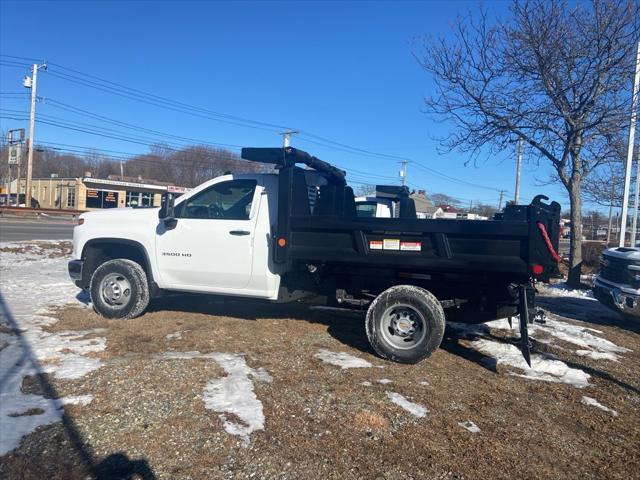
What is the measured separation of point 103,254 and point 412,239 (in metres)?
4.42

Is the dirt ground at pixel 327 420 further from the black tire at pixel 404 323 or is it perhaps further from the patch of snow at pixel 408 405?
the black tire at pixel 404 323

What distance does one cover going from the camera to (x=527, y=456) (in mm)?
3652

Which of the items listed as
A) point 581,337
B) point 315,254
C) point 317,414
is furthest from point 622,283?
point 317,414

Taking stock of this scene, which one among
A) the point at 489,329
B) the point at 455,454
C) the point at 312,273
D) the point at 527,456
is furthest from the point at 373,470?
the point at 489,329

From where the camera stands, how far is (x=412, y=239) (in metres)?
5.59

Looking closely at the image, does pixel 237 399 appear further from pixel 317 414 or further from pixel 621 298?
pixel 621 298

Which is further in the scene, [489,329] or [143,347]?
[489,329]

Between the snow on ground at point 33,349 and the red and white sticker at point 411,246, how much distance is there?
3.30 meters

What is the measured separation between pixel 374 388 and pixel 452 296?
158cm

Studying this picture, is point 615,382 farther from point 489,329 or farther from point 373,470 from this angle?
point 373,470

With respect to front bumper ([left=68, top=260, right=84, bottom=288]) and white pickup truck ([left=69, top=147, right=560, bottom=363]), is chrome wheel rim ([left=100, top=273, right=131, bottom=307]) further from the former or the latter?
front bumper ([left=68, top=260, right=84, bottom=288])

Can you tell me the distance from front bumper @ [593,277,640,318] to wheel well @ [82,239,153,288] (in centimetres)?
699

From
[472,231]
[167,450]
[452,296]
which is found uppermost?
[472,231]

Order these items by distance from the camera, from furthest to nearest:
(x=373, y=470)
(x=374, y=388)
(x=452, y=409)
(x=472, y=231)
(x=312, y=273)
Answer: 1. (x=312, y=273)
2. (x=472, y=231)
3. (x=374, y=388)
4. (x=452, y=409)
5. (x=373, y=470)
